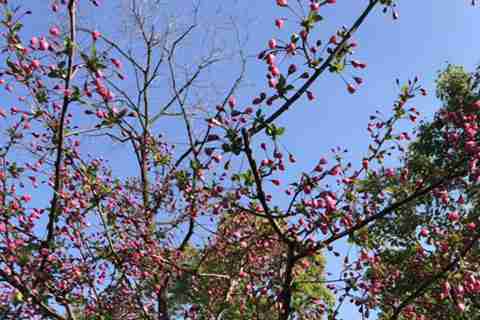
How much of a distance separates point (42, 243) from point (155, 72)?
16.8 feet

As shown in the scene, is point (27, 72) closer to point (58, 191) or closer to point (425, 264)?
point (58, 191)

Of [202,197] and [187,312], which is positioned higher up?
[202,197]

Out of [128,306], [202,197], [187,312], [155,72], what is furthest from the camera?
[155,72]

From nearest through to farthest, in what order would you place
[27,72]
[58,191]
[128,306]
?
[27,72]
[58,191]
[128,306]

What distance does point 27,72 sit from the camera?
13.5 feet

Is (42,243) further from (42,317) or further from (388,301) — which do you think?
(388,301)

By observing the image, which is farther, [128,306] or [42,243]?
[128,306]

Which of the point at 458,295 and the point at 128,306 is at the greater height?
the point at 128,306

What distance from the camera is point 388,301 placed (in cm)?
485

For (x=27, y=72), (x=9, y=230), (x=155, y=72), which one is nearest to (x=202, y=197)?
(x=9, y=230)

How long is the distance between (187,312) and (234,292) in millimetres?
786

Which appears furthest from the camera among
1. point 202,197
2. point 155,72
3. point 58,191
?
point 155,72

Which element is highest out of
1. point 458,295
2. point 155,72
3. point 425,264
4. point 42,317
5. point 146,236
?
point 155,72

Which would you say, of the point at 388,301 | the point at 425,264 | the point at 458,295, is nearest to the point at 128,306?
the point at 388,301
